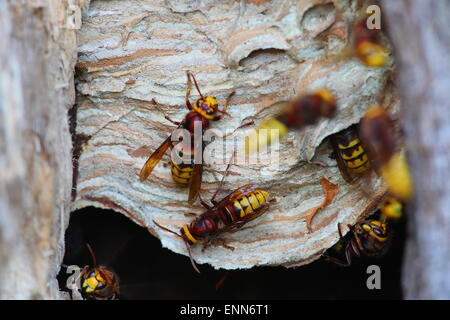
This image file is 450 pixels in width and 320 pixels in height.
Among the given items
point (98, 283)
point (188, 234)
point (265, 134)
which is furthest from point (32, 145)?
point (98, 283)

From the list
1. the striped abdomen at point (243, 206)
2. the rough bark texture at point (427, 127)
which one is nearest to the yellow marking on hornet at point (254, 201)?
the striped abdomen at point (243, 206)

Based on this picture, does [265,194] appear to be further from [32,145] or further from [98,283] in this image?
[32,145]

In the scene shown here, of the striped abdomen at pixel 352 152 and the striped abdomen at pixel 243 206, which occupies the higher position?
the striped abdomen at pixel 352 152

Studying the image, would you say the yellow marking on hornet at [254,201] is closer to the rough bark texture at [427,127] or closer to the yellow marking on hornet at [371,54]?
the yellow marking on hornet at [371,54]

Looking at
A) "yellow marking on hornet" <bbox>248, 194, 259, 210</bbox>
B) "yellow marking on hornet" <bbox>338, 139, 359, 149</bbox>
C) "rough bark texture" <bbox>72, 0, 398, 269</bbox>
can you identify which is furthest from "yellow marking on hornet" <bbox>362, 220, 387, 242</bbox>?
"yellow marking on hornet" <bbox>248, 194, 259, 210</bbox>

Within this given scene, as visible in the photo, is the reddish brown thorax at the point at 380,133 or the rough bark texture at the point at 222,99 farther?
the rough bark texture at the point at 222,99

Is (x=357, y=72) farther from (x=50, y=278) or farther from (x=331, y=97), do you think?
(x=50, y=278)
